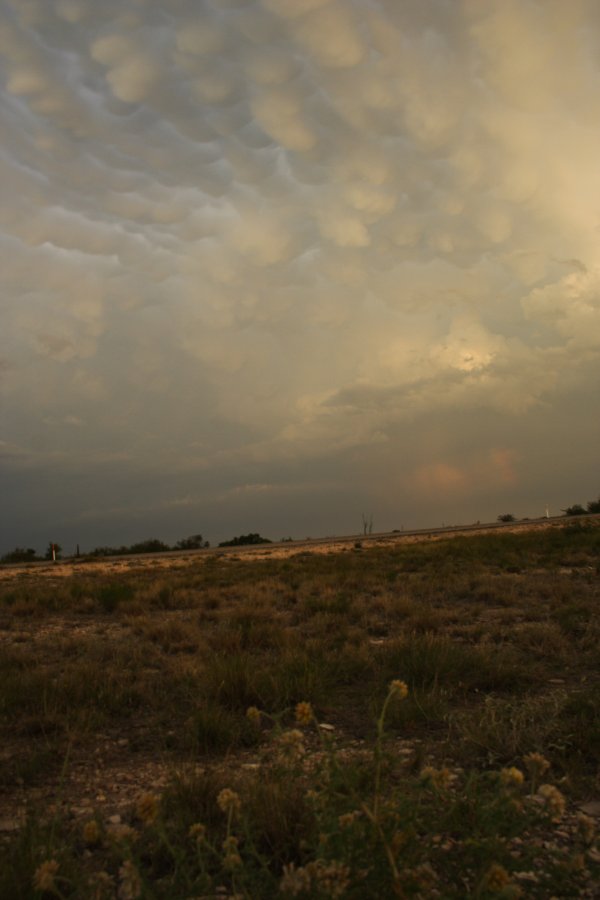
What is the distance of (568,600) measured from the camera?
43.1 feet

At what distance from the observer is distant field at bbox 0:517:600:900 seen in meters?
2.54

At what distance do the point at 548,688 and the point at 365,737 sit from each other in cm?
255

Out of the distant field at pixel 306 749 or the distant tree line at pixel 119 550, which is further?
the distant tree line at pixel 119 550

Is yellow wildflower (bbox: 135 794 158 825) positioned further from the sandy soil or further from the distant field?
the sandy soil

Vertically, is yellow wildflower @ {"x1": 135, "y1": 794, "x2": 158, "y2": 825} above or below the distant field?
above

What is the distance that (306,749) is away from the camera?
221 inches

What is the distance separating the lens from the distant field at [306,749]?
8.34ft

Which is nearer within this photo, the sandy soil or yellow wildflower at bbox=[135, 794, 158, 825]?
yellow wildflower at bbox=[135, 794, 158, 825]

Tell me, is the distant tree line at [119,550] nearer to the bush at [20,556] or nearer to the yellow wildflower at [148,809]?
the bush at [20,556]

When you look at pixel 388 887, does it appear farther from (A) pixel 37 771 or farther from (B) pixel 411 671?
(B) pixel 411 671

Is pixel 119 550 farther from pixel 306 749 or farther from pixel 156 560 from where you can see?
pixel 306 749

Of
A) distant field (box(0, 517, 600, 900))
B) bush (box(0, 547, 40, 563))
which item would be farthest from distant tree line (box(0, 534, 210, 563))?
distant field (box(0, 517, 600, 900))

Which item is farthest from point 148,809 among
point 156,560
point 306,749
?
point 156,560

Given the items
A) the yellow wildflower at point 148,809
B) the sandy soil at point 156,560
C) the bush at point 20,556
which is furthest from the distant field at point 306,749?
the bush at point 20,556
